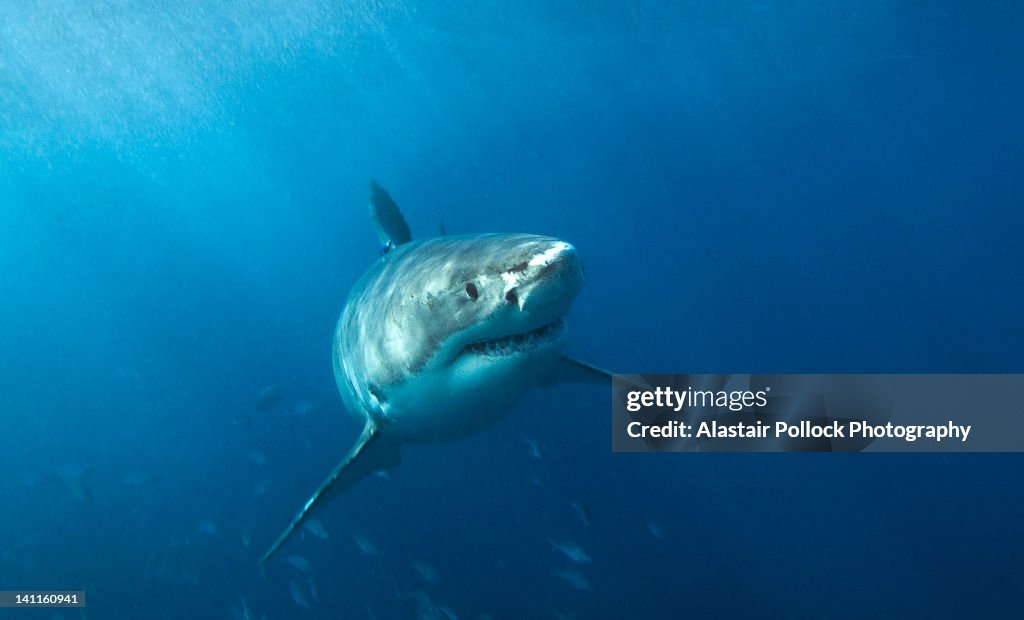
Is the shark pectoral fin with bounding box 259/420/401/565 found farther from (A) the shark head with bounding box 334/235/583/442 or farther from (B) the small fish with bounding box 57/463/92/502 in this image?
(B) the small fish with bounding box 57/463/92/502

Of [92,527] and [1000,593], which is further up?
[92,527]

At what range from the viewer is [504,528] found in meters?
11.9

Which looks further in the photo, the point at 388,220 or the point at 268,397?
the point at 268,397

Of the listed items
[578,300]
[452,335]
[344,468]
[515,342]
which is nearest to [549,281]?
[515,342]

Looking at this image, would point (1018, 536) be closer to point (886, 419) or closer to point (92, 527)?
point (886, 419)

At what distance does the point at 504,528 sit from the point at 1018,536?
18597 millimetres

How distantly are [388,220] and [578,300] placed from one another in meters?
23.8

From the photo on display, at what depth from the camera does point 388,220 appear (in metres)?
5.62

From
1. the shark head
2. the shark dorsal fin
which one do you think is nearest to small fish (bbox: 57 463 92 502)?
the shark dorsal fin

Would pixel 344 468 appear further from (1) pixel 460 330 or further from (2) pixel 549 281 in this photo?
(2) pixel 549 281

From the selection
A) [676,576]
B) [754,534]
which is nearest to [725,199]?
[754,534]

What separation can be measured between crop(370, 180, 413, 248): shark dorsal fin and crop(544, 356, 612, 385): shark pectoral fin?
199 centimetres

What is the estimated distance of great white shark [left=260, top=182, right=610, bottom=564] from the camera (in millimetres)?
2271

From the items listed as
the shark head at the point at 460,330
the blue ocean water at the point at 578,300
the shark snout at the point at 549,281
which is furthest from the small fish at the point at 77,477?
the shark snout at the point at 549,281
